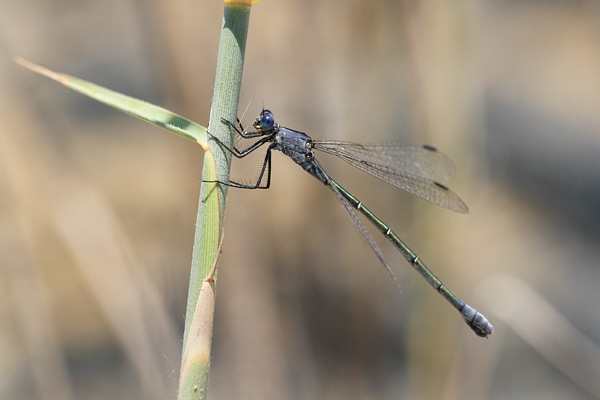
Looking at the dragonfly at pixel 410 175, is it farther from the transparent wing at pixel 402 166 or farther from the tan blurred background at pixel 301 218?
the tan blurred background at pixel 301 218

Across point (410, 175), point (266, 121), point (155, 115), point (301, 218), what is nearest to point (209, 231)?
point (155, 115)

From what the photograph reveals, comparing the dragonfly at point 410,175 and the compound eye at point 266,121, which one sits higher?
the compound eye at point 266,121

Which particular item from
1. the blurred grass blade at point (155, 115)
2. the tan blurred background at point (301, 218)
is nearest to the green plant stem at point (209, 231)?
the blurred grass blade at point (155, 115)

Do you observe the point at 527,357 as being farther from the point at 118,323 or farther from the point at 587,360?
the point at 118,323

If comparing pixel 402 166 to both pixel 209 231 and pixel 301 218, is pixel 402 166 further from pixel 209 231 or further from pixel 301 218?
pixel 209 231

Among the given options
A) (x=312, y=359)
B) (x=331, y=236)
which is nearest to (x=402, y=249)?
(x=331, y=236)

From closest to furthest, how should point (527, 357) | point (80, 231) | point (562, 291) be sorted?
1. point (80, 231)
2. point (527, 357)
3. point (562, 291)
